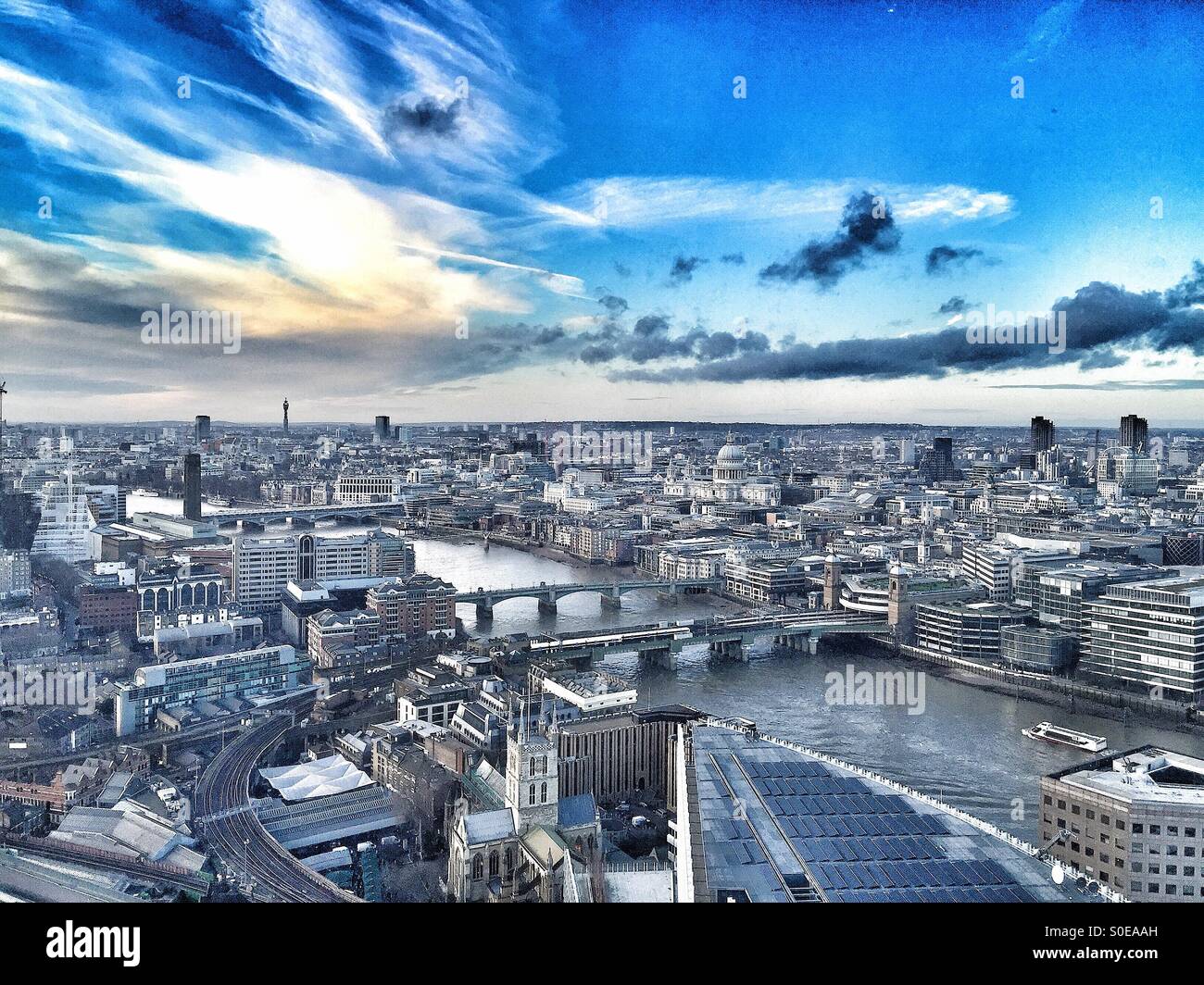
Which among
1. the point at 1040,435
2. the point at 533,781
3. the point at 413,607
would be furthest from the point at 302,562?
the point at 1040,435

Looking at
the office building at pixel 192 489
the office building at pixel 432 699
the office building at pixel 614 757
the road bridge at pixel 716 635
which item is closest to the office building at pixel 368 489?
the office building at pixel 192 489

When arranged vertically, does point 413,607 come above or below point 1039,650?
above

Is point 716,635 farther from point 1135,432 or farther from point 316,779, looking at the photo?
point 316,779

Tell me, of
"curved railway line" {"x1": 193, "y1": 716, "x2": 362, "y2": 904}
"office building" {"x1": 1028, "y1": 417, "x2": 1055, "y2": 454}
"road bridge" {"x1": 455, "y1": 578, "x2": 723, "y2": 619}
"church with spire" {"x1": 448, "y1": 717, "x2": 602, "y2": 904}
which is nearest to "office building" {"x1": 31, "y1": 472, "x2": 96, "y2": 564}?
"road bridge" {"x1": 455, "y1": 578, "x2": 723, "y2": 619}

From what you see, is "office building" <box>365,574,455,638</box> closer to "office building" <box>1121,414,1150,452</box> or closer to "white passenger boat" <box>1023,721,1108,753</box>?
"white passenger boat" <box>1023,721,1108,753</box>

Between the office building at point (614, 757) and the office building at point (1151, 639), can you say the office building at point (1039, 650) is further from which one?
the office building at point (614, 757)

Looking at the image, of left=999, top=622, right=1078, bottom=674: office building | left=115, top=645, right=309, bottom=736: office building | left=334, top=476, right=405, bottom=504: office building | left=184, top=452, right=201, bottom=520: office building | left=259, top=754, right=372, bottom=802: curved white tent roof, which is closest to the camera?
left=259, top=754, right=372, bottom=802: curved white tent roof

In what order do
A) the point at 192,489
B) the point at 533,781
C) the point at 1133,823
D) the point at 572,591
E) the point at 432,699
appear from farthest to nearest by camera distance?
the point at 572,591, the point at 192,489, the point at 432,699, the point at 533,781, the point at 1133,823
